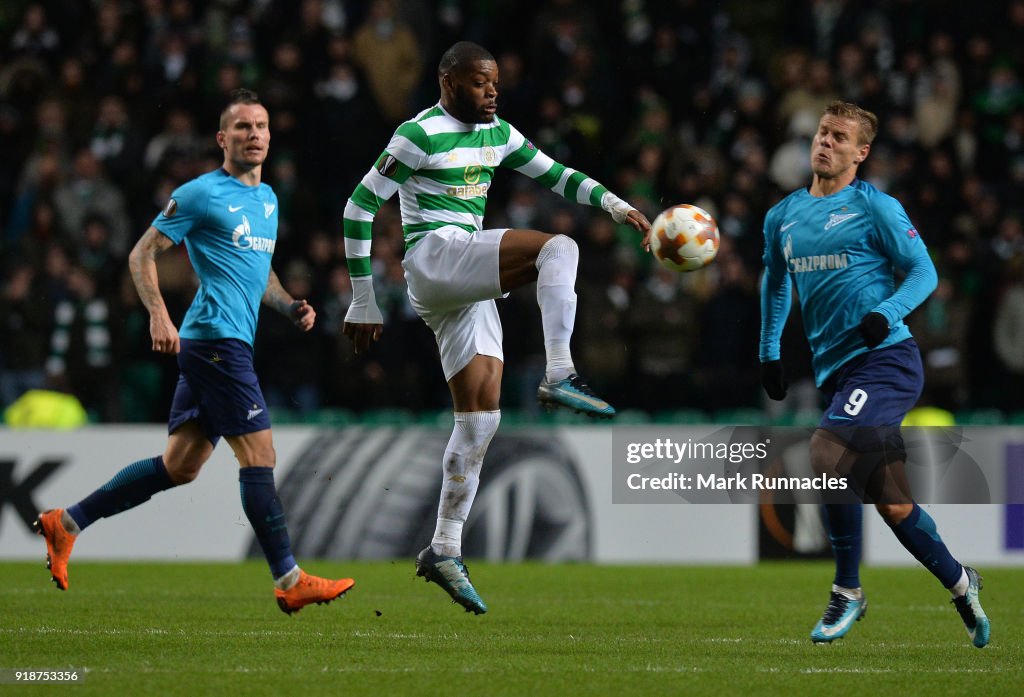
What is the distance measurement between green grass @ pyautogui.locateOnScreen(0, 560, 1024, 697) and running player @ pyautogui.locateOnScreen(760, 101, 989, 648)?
0.37 metres

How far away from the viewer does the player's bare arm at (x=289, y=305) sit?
7.88m

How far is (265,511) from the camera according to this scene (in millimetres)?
7551

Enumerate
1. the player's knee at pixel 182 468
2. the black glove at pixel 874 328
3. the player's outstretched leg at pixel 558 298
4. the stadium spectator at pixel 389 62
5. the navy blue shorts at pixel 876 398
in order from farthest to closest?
the stadium spectator at pixel 389 62 < the player's knee at pixel 182 468 < the navy blue shorts at pixel 876 398 < the player's outstretched leg at pixel 558 298 < the black glove at pixel 874 328

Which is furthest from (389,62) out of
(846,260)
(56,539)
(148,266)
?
(846,260)

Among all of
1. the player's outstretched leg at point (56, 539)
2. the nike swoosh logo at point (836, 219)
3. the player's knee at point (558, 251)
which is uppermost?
the nike swoosh logo at point (836, 219)

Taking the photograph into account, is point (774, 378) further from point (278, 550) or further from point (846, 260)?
point (278, 550)

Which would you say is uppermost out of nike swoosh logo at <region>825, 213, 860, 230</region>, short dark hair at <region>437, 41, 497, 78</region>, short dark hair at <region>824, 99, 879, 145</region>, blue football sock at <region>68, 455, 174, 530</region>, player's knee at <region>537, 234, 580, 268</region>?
short dark hair at <region>437, 41, 497, 78</region>

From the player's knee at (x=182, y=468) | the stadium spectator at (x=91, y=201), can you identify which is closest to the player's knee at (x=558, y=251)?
the player's knee at (x=182, y=468)

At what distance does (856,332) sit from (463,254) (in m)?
1.85

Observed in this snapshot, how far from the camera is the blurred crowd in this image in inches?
526

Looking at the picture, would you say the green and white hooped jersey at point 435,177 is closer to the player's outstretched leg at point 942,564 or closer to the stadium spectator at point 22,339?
the player's outstretched leg at point 942,564

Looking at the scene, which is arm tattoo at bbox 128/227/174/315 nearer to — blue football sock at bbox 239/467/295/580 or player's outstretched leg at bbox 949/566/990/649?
blue football sock at bbox 239/467/295/580

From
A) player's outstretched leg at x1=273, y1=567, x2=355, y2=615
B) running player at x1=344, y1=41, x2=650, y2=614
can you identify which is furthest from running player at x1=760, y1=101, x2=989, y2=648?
player's outstretched leg at x1=273, y1=567, x2=355, y2=615

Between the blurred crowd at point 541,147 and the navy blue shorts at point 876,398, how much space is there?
6060 millimetres
